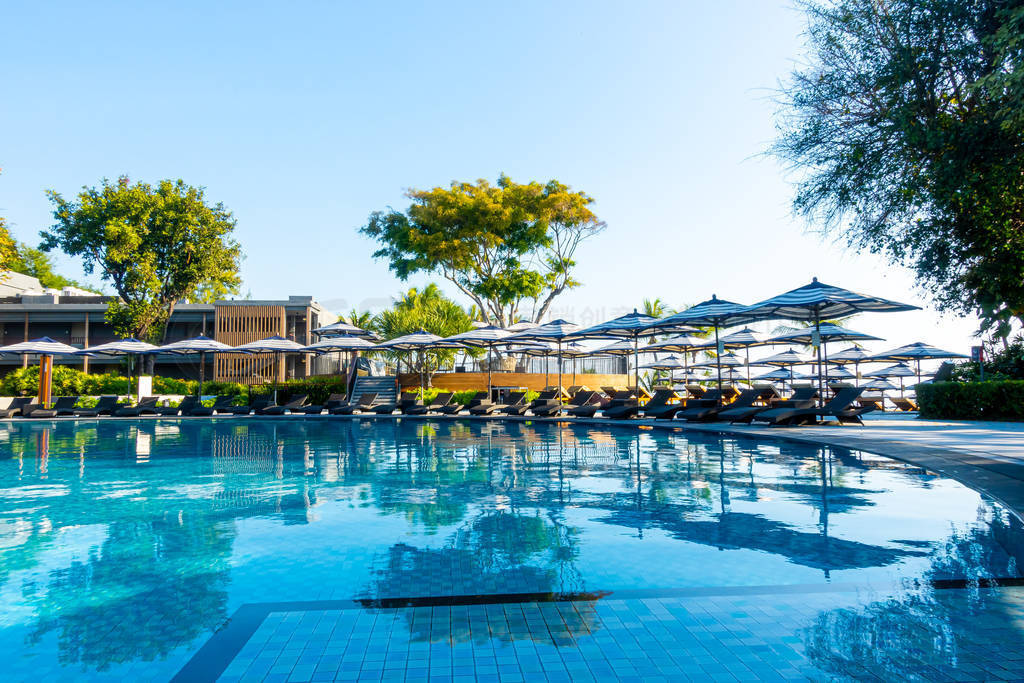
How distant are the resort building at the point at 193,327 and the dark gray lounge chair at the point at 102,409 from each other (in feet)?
24.8

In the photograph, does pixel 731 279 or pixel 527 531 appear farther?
pixel 731 279

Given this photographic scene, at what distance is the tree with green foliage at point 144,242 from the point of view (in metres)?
28.0

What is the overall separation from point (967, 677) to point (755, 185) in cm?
1172

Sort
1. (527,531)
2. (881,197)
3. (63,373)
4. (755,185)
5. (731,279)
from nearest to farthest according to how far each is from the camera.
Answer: (527,531), (881,197), (755,185), (63,373), (731,279)

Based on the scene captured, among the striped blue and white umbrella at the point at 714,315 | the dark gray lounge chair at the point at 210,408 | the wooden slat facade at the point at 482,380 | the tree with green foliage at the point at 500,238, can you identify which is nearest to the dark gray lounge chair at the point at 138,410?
the dark gray lounge chair at the point at 210,408

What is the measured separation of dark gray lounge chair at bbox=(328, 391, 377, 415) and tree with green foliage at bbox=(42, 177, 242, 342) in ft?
40.5

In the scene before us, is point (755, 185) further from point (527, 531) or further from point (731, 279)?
point (731, 279)

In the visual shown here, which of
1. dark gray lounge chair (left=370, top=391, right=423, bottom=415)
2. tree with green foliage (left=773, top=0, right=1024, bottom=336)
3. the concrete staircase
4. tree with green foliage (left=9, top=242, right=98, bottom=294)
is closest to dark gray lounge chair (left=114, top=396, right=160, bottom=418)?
the concrete staircase

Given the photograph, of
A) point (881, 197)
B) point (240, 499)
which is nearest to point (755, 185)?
point (881, 197)

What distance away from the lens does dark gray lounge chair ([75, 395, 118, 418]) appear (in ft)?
67.2

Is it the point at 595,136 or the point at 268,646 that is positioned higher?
the point at 595,136

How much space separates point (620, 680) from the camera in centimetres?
238

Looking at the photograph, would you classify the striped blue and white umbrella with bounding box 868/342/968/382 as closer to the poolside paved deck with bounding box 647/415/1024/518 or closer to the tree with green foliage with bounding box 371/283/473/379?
the poolside paved deck with bounding box 647/415/1024/518

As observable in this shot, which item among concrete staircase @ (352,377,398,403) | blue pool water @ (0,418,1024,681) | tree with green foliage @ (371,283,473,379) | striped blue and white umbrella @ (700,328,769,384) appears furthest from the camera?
tree with green foliage @ (371,283,473,379)
